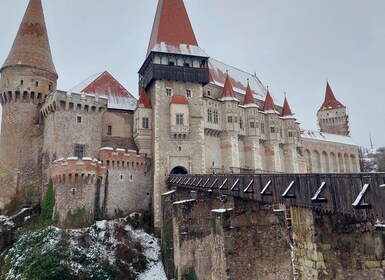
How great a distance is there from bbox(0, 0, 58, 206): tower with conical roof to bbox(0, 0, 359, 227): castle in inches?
3.0

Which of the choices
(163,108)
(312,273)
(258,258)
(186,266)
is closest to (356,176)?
(312,273)

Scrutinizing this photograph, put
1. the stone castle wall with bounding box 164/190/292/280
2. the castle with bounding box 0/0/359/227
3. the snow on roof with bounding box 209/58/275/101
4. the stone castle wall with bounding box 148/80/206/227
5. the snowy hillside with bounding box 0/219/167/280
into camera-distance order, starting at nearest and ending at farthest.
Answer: the stone castle wall with bounding box 164/190/292/280
the snowy hillside with bounding box 0/219/167/280
the castle with bounding box 0/0/359/227
the stone castle wall with bounding box 148/80/206/227
the snow on roof with bounding box 209/58/275/101

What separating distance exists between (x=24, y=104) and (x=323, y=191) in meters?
28.2

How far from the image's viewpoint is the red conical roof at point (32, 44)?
32031mm

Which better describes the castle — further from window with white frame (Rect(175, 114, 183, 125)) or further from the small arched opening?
the small arched opening

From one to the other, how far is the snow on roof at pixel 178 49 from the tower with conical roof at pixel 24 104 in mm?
9628

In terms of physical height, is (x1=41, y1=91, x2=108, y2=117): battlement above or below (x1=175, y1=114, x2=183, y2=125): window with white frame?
above

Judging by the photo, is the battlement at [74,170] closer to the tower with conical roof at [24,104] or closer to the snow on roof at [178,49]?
the tower with conical roof at [24,104]

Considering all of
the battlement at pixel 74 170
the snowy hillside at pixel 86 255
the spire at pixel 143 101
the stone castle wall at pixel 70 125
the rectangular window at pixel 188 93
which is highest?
the rectangular window at pixel 188 93

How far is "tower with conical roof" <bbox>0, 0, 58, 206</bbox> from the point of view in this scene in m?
30.7

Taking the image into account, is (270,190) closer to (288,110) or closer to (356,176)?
(356,176)

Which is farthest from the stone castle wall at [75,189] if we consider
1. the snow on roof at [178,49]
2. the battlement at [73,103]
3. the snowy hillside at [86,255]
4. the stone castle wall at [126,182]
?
the snow on roof at [178,49]

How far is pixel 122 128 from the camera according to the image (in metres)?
33.4

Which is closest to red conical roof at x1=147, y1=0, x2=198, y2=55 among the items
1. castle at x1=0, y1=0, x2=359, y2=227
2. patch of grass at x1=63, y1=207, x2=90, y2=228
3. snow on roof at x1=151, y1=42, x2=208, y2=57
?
castle at x1=0, y1=0, x2=359, y2=227
